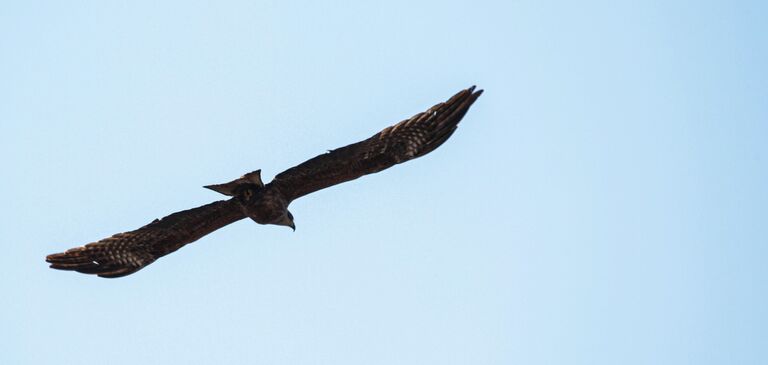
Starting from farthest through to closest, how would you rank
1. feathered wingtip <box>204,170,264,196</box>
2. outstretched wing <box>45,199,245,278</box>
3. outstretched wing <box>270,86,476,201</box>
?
1. outstretched wing <box>45,199,245,278</box>
2. feathered wingtip <box>204,170,264,196</box>
3. outstretched wing <box>270,86,476,201</box>

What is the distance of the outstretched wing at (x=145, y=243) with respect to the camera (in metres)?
15.7

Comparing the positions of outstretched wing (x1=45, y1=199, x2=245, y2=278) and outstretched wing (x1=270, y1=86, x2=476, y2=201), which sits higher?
outstretched wing (x1=270, y1=86, x2=476, y2=201)

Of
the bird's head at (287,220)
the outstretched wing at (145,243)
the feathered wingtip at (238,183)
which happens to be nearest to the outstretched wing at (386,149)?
the feathered wingtip at (238,183)

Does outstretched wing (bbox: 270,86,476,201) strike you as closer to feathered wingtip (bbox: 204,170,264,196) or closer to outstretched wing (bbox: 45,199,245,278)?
feathered wingtip (bbox: 204,170,264,196)

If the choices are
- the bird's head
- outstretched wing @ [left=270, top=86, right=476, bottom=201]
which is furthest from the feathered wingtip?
the bird's head

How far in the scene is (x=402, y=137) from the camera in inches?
591

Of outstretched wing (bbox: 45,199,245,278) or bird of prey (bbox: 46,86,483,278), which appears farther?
outstretched wing (bbox: 45,199,245,278)

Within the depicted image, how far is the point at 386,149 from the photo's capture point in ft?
49.2

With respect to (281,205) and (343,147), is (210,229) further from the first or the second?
(343,147)

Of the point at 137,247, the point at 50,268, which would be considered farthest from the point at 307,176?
the point at 50,268

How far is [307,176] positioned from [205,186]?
140 centimetres

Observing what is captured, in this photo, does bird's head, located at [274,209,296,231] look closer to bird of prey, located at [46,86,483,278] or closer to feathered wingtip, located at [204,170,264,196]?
bird of prey, located at [46,86,483,278]

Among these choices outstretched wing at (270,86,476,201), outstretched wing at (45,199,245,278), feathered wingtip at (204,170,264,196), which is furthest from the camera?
outstretched wing at (45,199,245,278)

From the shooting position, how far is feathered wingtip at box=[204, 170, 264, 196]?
1509 cm
